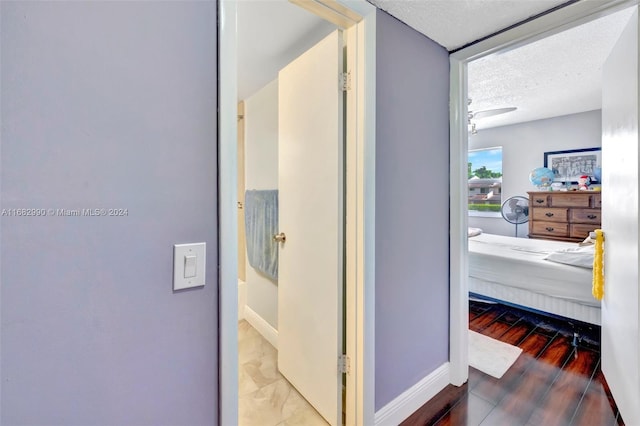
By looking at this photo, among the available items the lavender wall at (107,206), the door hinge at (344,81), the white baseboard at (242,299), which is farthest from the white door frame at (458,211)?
the white baseboard at (242,299)

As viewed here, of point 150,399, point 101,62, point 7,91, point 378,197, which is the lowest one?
point 150,399

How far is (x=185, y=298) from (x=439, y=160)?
59.2 inches

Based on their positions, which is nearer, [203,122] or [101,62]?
[101,62]

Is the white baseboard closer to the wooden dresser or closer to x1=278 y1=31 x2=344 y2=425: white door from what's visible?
x1=278 y1=31 x2=344 y2=425: white door

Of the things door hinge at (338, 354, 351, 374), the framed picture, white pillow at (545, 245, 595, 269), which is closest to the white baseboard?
door hinge at (338, 354, 351, 374)

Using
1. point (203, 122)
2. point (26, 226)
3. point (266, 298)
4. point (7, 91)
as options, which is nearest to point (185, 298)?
point (26, 226)

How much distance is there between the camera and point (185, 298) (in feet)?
2.75

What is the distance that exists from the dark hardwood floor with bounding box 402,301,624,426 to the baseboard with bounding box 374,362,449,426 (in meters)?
0.03

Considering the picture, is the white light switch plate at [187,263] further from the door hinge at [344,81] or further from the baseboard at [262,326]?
the baseboard at [262,326]

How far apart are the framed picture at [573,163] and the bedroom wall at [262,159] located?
4.00 meters

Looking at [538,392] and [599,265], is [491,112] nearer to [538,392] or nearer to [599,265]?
[599,265]

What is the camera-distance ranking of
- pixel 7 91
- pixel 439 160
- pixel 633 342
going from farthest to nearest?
pixel 439 160
pixel 633 342
pixel 7 91

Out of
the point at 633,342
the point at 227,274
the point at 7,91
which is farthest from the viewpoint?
the point at 633,342

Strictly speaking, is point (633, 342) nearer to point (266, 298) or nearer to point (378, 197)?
point (378, 197)
